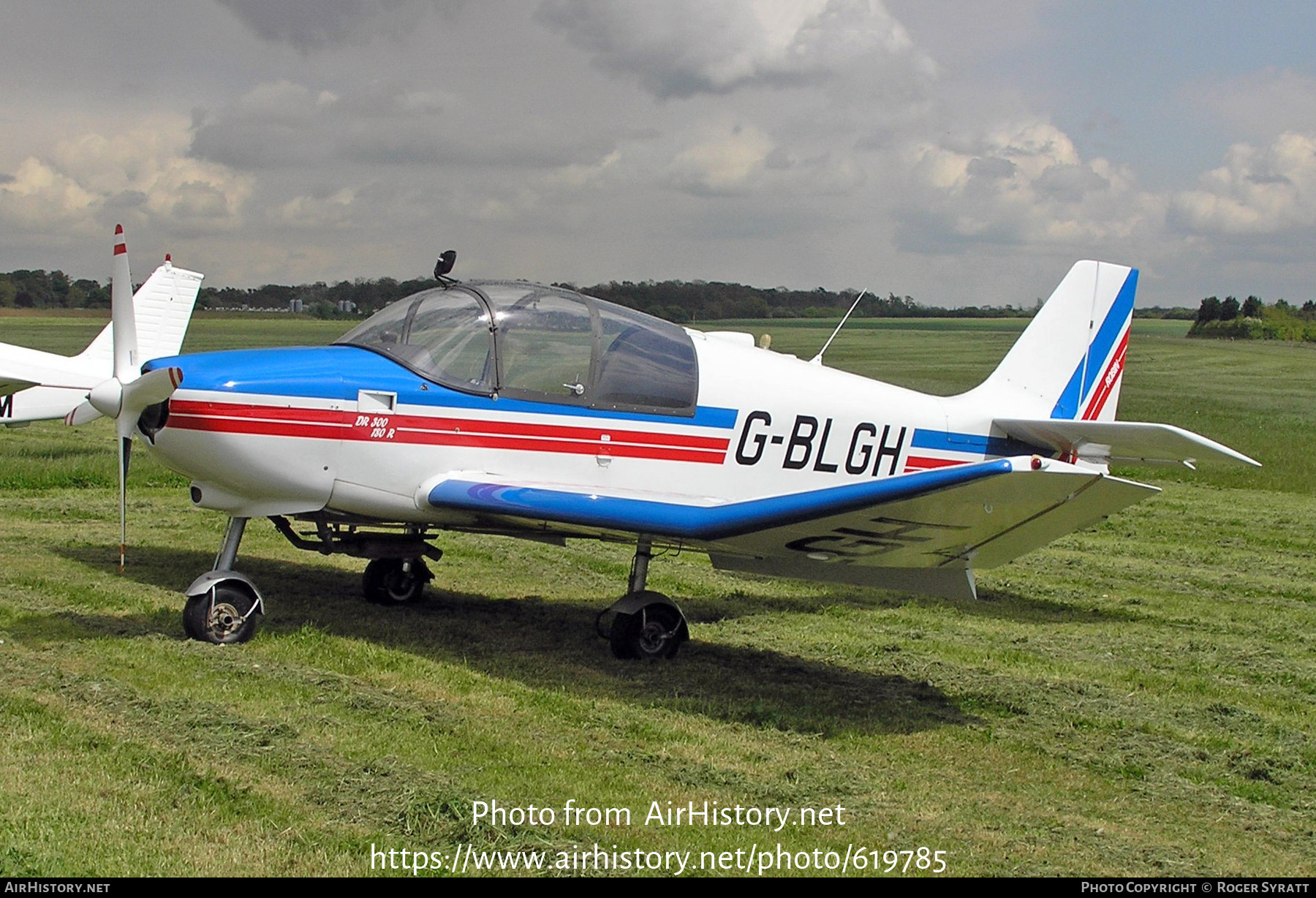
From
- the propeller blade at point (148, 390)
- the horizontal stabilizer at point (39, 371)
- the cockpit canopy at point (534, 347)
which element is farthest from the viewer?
the horizontal stabilizer at point (39, 371)

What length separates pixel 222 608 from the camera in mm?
6926

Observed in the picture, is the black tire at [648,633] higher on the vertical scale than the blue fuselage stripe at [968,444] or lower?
lower

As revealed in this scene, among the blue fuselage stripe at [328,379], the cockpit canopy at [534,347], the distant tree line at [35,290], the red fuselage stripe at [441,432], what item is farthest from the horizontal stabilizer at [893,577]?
the distant tree line at [35,290]

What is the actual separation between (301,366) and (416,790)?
3.07 meters

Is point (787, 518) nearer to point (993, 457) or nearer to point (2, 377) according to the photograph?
point (993, 457)

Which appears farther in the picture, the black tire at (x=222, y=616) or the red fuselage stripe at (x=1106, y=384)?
the red fuselage stripe at (x=1106, y=384)

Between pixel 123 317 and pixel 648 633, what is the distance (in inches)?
143

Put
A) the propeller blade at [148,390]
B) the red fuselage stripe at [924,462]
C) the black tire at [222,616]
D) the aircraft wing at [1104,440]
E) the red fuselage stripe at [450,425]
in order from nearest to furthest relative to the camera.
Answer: the propeller blade at [148,390], the red fuselage stripe at [450,425], the black tire at [222,616], the aircraft wing at [1104,440], the red fuselage stripe at [924,462]

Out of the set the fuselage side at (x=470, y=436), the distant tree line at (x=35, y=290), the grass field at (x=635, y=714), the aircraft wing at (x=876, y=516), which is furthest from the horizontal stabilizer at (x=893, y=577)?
the distant tree line at (x=35, y=290)

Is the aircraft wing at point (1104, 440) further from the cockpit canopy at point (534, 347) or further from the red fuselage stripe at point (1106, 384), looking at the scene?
the cockpit canopy at point (534, 347)

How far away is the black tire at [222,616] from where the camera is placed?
22.5ft

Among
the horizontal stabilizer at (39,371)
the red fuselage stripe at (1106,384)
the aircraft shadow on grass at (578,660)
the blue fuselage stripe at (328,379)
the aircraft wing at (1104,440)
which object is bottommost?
the aircraft shadow on grass at (578,660)

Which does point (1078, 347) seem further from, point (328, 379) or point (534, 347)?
point (328, 379)

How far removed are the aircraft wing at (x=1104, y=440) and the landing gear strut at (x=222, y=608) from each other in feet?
16.9
